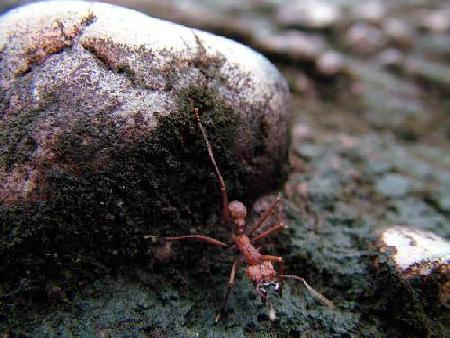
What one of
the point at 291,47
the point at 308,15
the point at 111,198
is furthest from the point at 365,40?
the point at 111,198

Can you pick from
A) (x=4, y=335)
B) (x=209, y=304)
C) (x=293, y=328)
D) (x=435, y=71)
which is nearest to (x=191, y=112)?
(x=209, y=304)

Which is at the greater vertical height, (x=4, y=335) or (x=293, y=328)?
(x=293, y=328)

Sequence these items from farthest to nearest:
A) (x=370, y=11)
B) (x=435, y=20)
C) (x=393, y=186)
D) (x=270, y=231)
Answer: (x=370, y=11), (x=435, y=20), (x=393, y=186), (x=270, y=231)

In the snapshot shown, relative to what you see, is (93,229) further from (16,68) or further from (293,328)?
(293,328)

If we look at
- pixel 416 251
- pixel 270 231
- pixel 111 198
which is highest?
pixel 416 251

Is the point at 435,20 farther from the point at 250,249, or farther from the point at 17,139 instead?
the point at 17,139

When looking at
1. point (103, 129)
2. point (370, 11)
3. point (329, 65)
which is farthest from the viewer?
point (370, 11)
